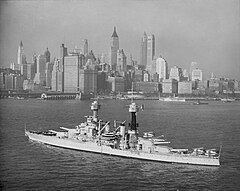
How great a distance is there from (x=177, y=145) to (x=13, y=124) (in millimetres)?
5840

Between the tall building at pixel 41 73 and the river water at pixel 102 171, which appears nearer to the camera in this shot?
the river water at pixel 102 171

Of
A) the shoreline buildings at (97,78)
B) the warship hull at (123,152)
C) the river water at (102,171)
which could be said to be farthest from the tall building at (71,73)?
the river water at (102,171)

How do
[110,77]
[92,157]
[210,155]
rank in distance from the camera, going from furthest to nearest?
[110,77] < [92,157] < [210,155]

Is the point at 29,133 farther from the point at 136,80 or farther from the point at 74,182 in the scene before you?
the point at 136,80

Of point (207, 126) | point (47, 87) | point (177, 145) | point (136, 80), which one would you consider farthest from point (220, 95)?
point (177, 145)

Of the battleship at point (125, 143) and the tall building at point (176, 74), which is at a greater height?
the tall building at point (176, 74)

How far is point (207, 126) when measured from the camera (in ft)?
38.3

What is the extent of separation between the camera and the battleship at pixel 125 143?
6.82m

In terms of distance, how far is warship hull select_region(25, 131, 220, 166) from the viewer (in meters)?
6.72

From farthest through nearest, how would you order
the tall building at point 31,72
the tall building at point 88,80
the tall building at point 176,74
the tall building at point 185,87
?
the tall building at point 185,87 → the tall building at point 88,80 → the tall building at point 176,74 → the tall building at point 31,72

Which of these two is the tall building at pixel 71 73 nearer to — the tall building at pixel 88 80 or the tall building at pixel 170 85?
the tall building at pixel 88 80

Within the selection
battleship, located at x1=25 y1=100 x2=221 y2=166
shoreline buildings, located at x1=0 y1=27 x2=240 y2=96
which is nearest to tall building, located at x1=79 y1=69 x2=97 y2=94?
shoreline buildings, located at x1=0 y1=27 x2=240 y2=96

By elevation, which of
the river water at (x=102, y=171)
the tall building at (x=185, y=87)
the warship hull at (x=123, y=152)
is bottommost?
the river water at (x=102, y=171)

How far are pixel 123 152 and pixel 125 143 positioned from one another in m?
0.27
